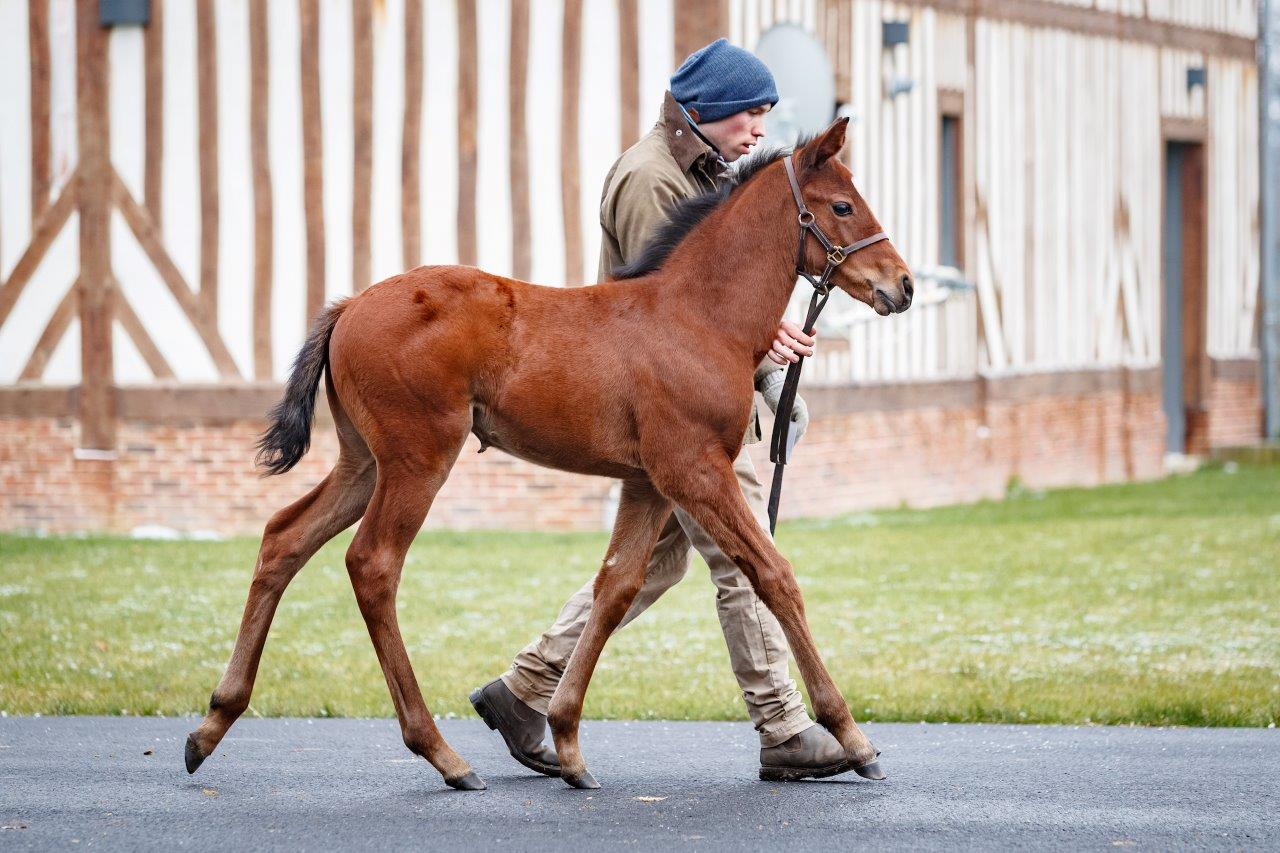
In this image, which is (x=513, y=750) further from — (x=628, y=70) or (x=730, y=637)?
(x=628, y=70)

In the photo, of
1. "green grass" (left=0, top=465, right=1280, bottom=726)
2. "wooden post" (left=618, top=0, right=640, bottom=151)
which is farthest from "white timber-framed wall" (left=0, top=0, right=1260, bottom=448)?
"green grass" (left=0, top=465, right=1280, bottom=726)

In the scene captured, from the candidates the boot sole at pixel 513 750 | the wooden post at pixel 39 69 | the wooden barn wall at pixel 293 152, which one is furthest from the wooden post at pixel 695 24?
the boot sole at pixel 513 750

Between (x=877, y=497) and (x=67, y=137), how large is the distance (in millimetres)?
7136

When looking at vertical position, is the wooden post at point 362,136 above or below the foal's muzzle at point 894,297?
above

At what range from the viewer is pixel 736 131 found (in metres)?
5.47

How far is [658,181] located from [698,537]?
3.48 ft

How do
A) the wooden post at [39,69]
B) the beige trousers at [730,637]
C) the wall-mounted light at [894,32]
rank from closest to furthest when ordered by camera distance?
1. the beige trousers at [730,637]
2. the wooden post at [39,69]
3. the wall-mounted light at [894,32]

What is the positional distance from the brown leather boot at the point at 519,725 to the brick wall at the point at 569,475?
7407 millimetres

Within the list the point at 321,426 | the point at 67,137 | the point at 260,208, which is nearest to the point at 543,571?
the point at 321,426

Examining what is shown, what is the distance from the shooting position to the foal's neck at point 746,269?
5078mm

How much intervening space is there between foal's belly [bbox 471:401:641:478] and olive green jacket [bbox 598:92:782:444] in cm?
51

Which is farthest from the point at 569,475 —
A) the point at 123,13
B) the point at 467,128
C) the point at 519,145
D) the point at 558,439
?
the point at 558,439

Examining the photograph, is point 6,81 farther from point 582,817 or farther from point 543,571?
point 582,817

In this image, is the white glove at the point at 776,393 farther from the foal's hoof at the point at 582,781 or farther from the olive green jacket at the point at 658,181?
the foal's hoof at the point at 582,781
